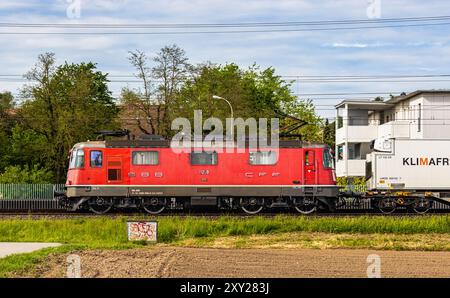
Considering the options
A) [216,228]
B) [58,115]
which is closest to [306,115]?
[58,115]

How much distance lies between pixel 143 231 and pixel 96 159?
985 cm

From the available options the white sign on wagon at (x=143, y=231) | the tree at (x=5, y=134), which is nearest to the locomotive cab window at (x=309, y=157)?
the white sign on wagon at (x=143, y=231)

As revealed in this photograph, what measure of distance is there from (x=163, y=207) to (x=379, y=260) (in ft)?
50.4

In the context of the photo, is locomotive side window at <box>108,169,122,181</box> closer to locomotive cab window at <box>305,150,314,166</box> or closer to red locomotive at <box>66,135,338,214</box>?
red locomotive at <box>66,135,338,214</box>

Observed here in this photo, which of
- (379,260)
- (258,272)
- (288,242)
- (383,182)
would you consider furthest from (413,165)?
(258,272)

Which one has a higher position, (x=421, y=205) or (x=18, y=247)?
(x=421, y=205)

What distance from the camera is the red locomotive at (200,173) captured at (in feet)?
100

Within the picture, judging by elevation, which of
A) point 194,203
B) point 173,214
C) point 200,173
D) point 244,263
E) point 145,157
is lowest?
point 244,263

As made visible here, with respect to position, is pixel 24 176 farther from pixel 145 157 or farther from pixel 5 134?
pixel 145 157

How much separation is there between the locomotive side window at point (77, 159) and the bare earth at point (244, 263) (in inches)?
460

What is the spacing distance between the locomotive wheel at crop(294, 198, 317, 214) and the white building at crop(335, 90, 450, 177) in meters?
23.6

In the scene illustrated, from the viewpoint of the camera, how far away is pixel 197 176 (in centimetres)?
3084

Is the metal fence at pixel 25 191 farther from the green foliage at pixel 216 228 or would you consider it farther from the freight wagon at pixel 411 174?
the freight wagon at pixel 411 174
